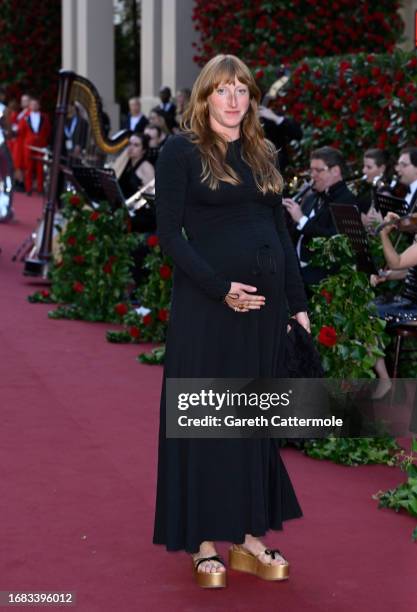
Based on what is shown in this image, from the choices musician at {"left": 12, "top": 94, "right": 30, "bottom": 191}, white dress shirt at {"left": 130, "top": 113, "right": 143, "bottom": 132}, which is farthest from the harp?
musician at {"left": 12, "top": 94, "right": 30, "bottom": 191}

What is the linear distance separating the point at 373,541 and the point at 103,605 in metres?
1.27

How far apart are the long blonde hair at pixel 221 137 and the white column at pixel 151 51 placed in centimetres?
1670

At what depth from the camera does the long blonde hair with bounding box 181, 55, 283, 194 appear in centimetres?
412

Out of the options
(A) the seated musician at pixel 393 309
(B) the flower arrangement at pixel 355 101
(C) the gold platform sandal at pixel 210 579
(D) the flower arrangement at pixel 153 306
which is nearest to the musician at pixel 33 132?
(B) the flower arrangement at pixel 355 101

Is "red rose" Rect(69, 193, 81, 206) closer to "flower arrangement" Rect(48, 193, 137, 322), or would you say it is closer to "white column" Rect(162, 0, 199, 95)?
"flower arrangement" Rect(48, 193, 137, 322)

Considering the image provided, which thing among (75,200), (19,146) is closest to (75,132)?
(75,200)

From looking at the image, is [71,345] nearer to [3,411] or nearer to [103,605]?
[3,411]

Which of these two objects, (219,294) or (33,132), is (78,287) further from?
(33,132)

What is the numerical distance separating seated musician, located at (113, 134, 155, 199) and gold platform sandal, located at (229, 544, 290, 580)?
6.86 meters

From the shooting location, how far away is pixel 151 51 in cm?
2083

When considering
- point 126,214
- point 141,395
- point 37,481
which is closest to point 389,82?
point 126,214

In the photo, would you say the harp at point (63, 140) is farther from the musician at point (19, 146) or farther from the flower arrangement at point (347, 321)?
the musician at point (19, 146)

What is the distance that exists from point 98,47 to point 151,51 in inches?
129

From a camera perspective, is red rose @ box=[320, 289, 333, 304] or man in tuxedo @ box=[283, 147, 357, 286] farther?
man in tuxedo @ box=[283, 147, 357, 286]
